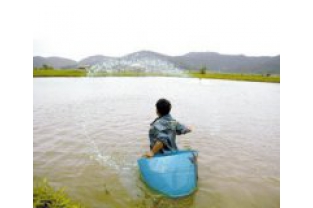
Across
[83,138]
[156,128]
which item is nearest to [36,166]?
[83,138]

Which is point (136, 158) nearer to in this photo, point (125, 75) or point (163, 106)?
point (163, 106)

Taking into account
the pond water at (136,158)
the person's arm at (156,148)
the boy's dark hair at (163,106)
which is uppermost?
the boy's dark hair at (163,106)

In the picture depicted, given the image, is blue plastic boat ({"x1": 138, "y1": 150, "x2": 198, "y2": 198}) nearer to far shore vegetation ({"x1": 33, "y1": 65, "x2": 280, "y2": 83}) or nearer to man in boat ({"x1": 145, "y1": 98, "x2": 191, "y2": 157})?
man in boat ({"x1": 145, "y1": 98, "x2": 191, "y2": 157})

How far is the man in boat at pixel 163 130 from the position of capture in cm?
460

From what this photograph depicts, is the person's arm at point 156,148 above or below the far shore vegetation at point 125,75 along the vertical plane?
below

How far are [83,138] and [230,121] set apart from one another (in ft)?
20.6

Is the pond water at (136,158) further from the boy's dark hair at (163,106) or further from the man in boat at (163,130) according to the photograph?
the boy's dark hair at (163,106)

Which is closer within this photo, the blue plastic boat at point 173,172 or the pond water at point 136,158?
the blue plastic boat at point 173,172

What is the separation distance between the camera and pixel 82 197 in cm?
446

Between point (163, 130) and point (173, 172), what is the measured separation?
806 millimetres

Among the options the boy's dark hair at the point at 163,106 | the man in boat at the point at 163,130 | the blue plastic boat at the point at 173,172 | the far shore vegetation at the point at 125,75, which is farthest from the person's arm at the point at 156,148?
the far shore vegetation at the point at 125,75

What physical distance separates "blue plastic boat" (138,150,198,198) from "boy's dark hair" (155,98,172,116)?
809mm

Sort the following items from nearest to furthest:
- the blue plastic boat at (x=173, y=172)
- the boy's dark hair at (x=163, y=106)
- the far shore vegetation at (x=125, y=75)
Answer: the blue plastic boat at (x=173, y=172), the boy's dark hair at (x=163, y=106), the far shore vegetation at (x=125, y=75)

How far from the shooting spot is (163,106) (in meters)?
4.70
